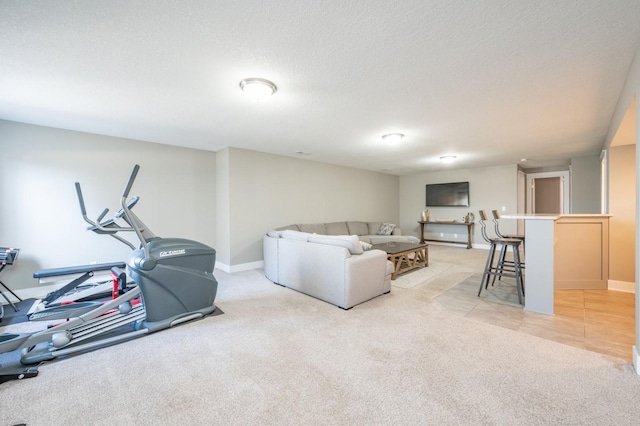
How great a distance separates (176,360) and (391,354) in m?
1.73

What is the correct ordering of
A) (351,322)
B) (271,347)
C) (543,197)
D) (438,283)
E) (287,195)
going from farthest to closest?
(543,197)
(287,195)
(438,283)
(351,322)
(271,347)

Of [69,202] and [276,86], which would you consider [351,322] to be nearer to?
[276,86]

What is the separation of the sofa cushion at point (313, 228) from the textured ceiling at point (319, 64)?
2.34 meters

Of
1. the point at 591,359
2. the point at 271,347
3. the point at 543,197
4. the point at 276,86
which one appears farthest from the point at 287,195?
the point at 543,197

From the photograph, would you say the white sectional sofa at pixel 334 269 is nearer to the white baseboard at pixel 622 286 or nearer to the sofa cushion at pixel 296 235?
the sofa cushion at pixel 296 235

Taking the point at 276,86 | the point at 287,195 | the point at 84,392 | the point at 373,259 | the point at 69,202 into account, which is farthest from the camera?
the point at 287,195

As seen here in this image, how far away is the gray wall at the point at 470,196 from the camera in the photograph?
704cm

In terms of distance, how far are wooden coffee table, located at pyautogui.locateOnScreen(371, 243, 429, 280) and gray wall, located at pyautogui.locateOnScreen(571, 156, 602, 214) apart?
4.21 metres

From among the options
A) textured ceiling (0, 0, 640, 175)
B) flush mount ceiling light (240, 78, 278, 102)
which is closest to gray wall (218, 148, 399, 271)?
textured ceiling (0, 0, 640, 175)

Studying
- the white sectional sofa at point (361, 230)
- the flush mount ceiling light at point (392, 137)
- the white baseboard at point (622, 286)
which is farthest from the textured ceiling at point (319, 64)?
the white sectional sofa at point (361, 230)

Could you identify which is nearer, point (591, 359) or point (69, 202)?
point (591, 359)

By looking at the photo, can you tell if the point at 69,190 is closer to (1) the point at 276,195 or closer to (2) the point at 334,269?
(1) the point at 276,195

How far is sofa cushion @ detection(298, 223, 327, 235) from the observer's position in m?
5.70

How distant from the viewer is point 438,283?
13.5 ft
